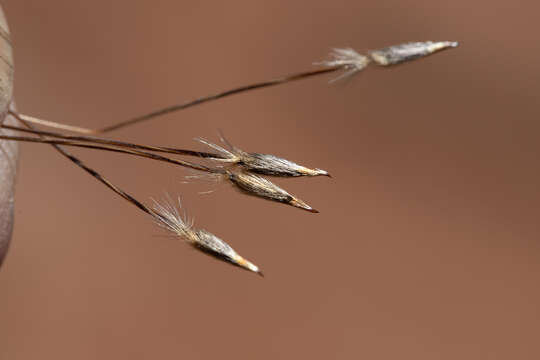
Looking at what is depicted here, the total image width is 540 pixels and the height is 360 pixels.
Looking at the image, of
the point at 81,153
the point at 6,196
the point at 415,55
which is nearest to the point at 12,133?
the point at 6,196

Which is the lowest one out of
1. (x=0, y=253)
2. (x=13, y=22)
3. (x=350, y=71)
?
(x=0, y=253)

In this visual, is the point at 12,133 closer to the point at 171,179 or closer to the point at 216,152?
the point at 216,152

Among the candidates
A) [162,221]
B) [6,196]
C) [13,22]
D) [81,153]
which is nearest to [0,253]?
[6,196]

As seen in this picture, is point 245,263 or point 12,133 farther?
point 12,133

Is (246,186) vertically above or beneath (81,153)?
beneath

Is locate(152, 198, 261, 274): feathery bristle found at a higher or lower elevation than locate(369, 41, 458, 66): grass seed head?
lower

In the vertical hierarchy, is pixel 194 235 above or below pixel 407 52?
below

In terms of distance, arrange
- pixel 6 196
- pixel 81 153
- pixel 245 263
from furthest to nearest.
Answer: pixel 81 153 → pixel 6 196 → pixel 245 263

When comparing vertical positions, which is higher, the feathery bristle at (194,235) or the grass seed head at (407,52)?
the grass seed head at (407,52)

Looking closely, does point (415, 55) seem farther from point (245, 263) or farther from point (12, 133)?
point (12, 133)

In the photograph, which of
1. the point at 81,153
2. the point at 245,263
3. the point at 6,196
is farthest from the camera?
the point at 81,153
